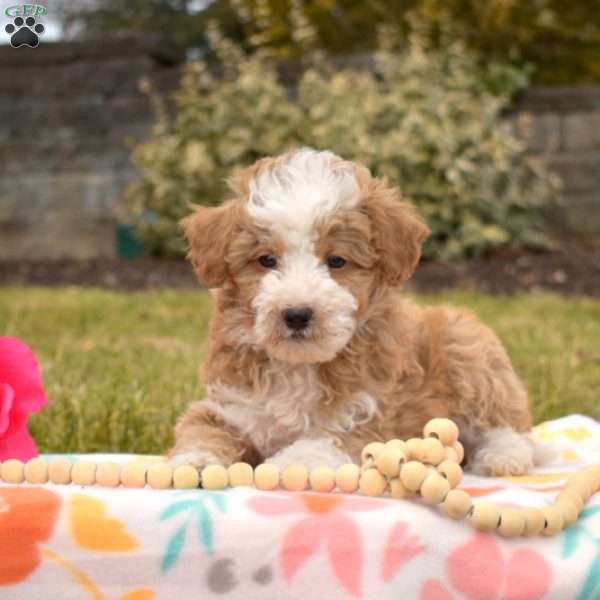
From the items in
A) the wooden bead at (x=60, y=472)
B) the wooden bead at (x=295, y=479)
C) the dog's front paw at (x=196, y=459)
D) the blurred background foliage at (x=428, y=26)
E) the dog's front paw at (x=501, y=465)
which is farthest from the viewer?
the blurred background foliage at (x=428, y=26)

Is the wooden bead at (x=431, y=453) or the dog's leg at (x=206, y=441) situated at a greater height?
the wooden bead at (x=431, y=453)

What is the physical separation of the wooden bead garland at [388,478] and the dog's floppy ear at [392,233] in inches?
25.5

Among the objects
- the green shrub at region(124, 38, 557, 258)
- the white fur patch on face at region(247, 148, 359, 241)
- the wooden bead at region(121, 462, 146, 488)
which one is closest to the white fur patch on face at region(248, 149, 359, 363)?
Result: the white fur patch on face at region(247, 148, 359, 241)

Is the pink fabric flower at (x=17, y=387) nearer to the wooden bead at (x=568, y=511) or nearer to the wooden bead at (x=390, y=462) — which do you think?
the wooden bead at (x=390, y=462)

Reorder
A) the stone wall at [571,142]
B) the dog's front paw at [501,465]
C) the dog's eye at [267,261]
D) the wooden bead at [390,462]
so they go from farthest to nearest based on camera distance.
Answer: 1. the stone wall at [571,142]
2. the dog's front paw at [501,465]
3. the dog's eye at [267,261]
4. the wooden bead at [390,462]

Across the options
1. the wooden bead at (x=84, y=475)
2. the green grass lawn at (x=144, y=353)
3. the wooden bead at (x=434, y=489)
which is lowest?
the green grass lawn at (x=144, y=353)

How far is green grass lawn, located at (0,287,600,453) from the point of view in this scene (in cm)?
451

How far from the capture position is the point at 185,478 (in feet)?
9.25

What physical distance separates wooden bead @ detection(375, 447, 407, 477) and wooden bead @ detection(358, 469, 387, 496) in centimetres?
2

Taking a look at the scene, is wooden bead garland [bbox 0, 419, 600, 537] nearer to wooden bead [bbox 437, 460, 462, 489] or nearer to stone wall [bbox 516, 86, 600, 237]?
wooden bead [bbox 437, 460, 462, 489]

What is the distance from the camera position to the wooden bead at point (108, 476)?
2859mm

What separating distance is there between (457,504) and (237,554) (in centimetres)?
60

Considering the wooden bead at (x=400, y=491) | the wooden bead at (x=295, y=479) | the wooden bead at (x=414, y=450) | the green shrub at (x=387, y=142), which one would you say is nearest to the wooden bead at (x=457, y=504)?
the wooden bead at (x=400, y=491)

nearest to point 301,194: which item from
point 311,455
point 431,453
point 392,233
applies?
point 392,233
